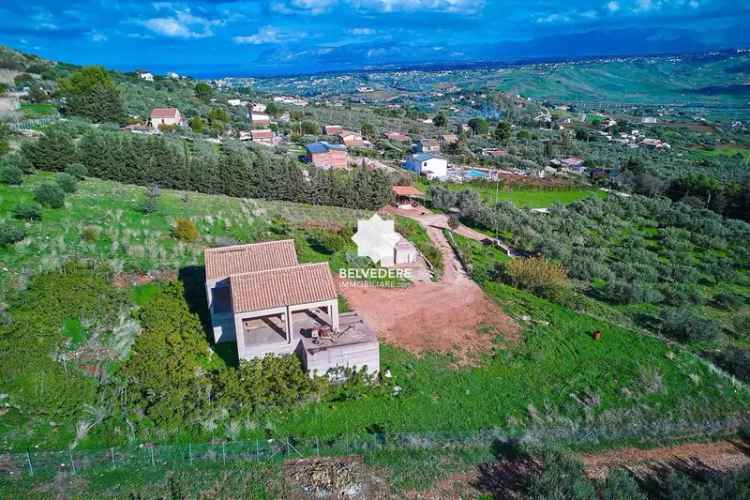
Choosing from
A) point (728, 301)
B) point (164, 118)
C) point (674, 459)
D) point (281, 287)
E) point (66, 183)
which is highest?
point (164, 118)

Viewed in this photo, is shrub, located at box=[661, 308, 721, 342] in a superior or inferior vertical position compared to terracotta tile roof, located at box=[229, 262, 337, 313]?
inferior

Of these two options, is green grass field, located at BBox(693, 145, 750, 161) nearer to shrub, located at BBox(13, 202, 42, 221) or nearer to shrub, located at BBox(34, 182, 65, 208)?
shrub, located at BBox(34, 182, 65, 208)

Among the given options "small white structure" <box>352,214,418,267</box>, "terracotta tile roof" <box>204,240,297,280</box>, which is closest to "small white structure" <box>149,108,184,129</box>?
"small white structure" <box>352,214,418,267</box>

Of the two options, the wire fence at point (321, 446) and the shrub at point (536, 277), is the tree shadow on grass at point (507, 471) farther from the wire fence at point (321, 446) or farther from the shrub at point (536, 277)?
the shrub at point (536, 277)

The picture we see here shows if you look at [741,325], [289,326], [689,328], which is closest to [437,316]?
[289,326]

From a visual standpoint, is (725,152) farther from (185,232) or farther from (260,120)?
(185,232)

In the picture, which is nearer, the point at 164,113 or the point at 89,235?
the point at 89,235
